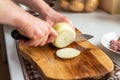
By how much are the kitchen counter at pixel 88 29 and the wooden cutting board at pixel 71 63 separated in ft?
0.12

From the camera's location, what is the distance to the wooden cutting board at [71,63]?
552mm

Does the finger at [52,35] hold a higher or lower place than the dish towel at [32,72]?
higher

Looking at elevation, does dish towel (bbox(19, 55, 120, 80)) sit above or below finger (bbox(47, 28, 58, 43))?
below

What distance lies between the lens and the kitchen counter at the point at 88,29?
2.09ft

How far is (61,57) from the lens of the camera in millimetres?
620

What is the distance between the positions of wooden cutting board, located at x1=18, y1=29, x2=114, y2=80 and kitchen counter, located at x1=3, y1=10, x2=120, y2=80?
0.12 feet

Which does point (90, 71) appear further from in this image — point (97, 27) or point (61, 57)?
point (97, 27)

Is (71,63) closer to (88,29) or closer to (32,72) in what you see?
(32,72)

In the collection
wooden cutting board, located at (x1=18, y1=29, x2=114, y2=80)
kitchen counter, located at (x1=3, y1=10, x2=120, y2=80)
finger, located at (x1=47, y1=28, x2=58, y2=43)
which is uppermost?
finger, located at (x1=47, y1=28, x2=58, y2=43)

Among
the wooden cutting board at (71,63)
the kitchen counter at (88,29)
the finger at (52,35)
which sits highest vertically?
the finger at (52,35)

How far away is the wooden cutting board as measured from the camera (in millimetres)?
552

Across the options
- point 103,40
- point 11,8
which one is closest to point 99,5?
point 103,40

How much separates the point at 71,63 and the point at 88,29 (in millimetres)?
312

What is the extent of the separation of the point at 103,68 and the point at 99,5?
63 cm
